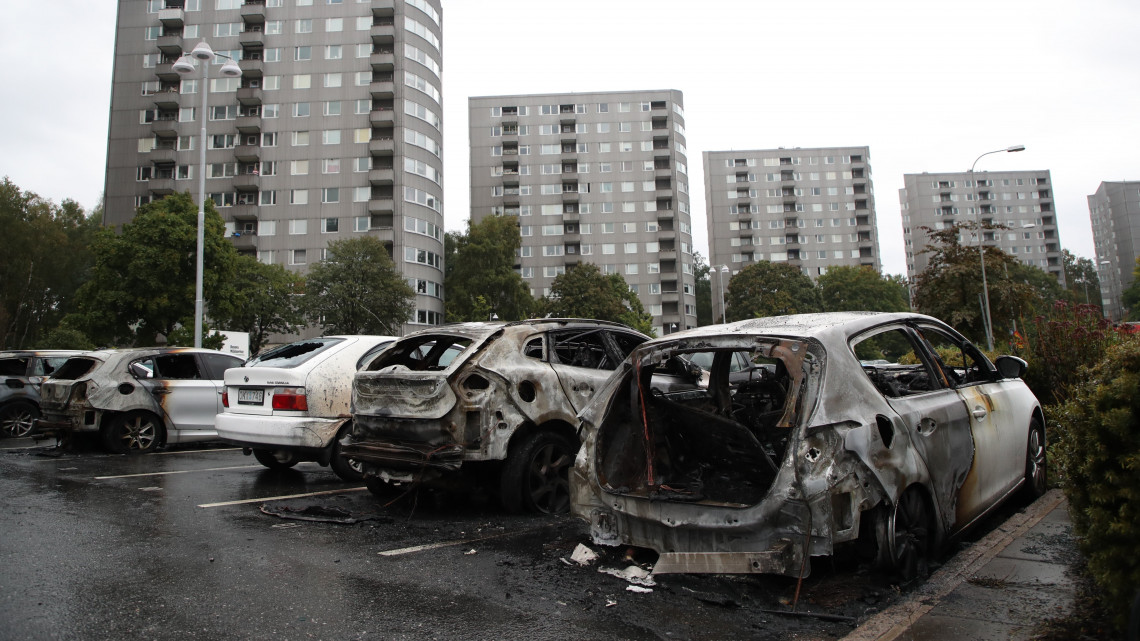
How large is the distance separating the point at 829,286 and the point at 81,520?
78219mm

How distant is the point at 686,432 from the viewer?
4.74 metres

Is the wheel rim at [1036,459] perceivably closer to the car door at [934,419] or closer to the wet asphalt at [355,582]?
the car door at [934,419]

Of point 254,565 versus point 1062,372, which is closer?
point 254,565

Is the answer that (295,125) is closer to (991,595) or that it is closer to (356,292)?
(356,292)

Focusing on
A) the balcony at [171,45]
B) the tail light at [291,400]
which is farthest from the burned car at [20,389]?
the balcony at [171,45]

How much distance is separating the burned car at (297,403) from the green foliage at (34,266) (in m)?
44.9

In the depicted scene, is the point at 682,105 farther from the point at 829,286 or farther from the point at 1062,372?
the point at 1062,372

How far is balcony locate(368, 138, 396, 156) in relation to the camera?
5597 cm

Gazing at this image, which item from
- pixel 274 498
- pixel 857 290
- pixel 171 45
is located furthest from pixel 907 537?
pixel 857 290

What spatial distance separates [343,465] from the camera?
738 centimetres

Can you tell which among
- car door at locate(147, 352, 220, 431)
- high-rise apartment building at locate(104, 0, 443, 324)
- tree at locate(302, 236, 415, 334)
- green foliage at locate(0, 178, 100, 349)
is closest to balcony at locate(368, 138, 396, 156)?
high-rise apartment building at locate(104, 0, 443, 324)

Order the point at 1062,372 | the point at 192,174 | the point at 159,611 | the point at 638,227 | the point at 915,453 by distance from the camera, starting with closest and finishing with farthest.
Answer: the point at 159,611 → the point at 915,453 → the point at 1062,372 → the point at 192,174 → the point at 638,227

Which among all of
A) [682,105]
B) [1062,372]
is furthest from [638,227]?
[1062,372]

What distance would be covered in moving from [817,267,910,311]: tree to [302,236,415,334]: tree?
46.5 meters
